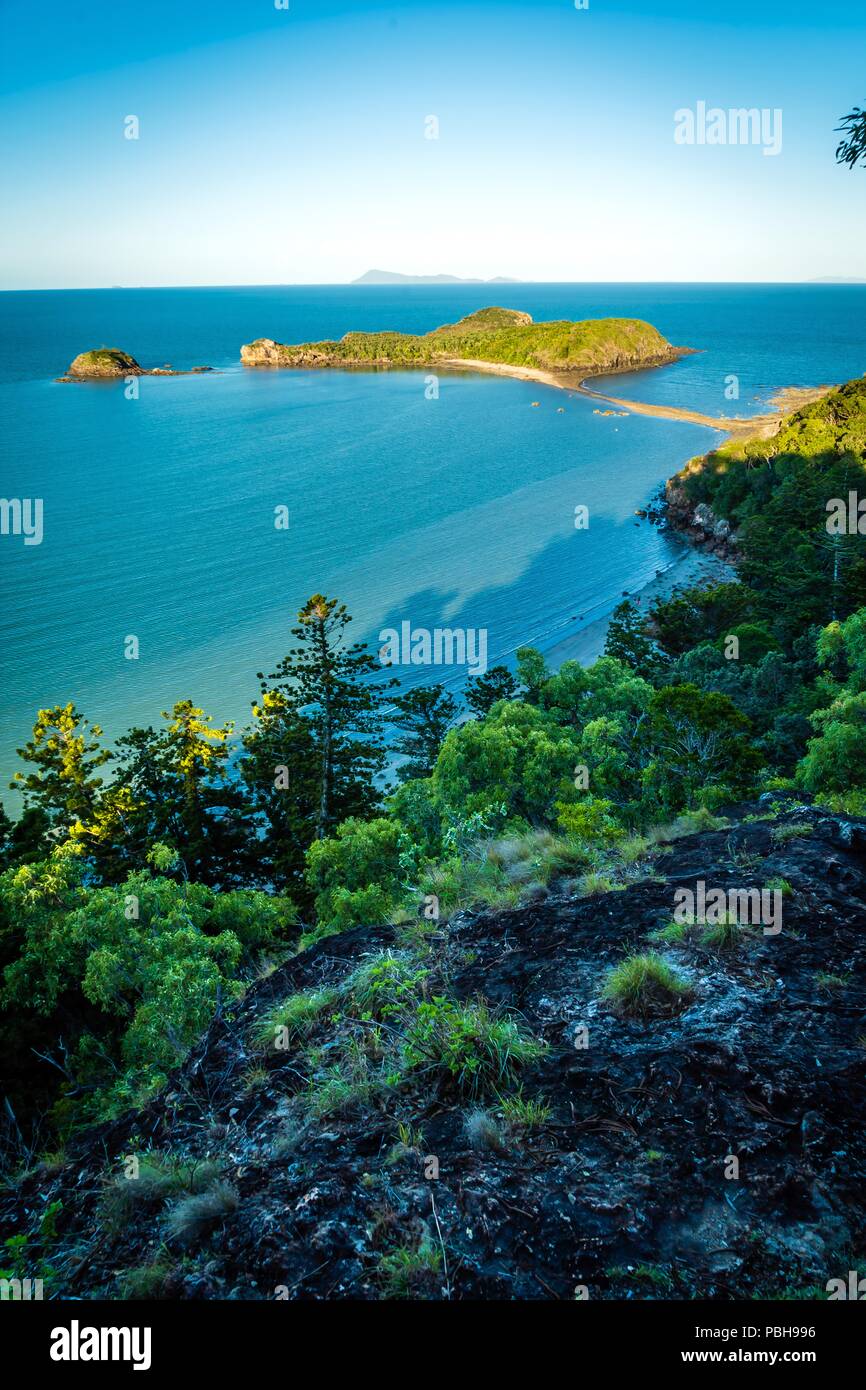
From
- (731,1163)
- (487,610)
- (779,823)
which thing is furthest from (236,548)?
(731,1163)

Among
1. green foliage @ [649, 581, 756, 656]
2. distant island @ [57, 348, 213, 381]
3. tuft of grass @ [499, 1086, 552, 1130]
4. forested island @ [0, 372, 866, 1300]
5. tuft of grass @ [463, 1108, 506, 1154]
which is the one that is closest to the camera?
forested island @ [0, 372, 866, 1300]

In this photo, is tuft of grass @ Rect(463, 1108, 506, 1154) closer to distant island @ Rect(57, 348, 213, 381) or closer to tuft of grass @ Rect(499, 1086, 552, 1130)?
tuft of grass @ Rect(499, 1086, 552, 1130)

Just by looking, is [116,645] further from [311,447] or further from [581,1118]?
[311,447]

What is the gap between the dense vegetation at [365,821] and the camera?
9.59 m

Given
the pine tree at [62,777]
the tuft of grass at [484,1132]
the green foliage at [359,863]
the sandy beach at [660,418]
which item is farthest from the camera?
the sandy beach at [660,418]

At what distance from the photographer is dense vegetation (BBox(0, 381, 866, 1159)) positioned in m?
9.59

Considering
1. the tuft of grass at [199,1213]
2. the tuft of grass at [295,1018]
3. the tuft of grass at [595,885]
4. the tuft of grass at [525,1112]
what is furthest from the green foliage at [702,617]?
the tuft of grass at [199,1213]

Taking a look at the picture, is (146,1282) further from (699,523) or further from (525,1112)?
(699,523)

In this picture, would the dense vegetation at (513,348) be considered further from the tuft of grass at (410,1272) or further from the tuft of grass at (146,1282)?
the tuft of grass at (146,1282)

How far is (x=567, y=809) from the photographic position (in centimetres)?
1417

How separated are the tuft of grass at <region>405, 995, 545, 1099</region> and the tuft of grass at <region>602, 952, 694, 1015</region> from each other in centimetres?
82

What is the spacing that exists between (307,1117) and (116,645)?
42.3m

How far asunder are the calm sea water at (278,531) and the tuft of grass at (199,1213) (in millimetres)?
29983

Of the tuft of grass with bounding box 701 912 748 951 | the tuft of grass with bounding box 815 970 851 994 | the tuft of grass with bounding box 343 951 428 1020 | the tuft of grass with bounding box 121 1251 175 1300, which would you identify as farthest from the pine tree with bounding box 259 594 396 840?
the tuft of grass with bounding box 121 1251 175 1300
